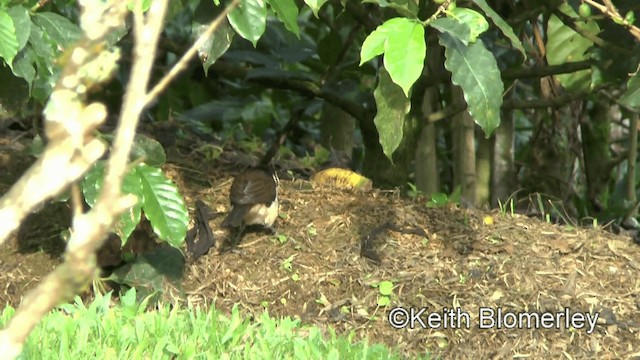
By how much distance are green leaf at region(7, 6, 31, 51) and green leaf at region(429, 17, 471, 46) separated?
1.16m

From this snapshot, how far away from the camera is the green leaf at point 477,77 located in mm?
3096

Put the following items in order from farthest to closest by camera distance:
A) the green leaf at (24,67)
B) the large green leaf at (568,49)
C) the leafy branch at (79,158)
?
the large green leaf at (568,49)
the green leaf at (24,67)
the leafy branch at (79,158)

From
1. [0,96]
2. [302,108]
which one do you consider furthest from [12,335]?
[302,108]

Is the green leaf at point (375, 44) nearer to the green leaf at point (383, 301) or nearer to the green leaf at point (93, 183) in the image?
the green leaf at point (93, 183)

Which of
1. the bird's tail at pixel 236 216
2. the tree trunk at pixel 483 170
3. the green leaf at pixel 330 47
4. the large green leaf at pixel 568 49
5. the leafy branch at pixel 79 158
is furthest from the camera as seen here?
the tree trunk at pixel 483 170

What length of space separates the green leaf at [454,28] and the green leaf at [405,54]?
4.0 inches

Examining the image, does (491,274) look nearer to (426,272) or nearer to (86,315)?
(426,272)

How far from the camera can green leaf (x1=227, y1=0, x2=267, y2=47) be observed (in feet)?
10.2

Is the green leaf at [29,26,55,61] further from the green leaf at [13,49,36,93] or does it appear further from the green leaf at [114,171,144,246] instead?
the green leaf at [114,171,144,246]

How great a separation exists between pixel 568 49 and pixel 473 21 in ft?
6.65

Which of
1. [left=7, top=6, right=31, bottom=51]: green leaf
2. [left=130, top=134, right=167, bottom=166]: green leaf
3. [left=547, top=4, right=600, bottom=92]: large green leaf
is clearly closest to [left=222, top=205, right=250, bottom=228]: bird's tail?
[left=130, top=134, right=167, bottom=166]: green leaf

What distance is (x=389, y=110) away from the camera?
3285 mm

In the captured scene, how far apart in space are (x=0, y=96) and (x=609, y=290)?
8.25 feet

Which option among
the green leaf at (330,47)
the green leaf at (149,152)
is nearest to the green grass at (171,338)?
the green leaf at (149,152)
